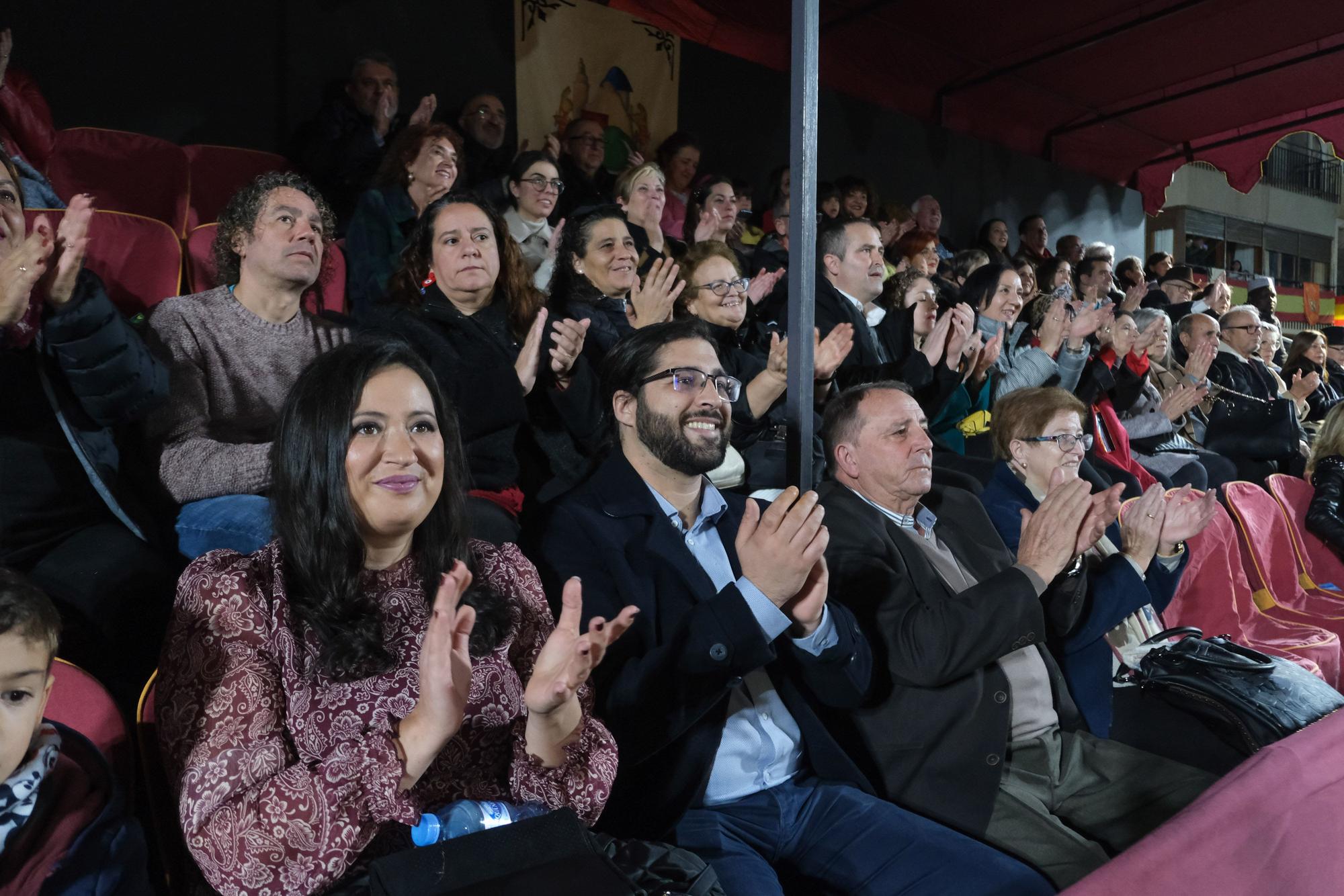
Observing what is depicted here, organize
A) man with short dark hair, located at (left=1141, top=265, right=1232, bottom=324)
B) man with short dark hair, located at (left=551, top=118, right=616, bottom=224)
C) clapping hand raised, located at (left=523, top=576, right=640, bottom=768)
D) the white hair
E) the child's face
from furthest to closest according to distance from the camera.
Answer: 1. the white hair
2. man with short dark hair, located at (left=1141, top=265, right=1232, bottom=324)
3. man with short dark hair, located at (left=551, top=118, right=616, bottom=224)
4. clapping hand raised, located at (left=523, top=576, right=640, bottom=768)
5. the child's face

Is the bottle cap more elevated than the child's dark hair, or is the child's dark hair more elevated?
the child's dark hair

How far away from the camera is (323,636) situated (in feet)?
3.88

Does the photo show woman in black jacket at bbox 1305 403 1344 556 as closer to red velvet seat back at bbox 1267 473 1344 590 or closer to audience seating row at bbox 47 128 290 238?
red velvet seat back at bbox 1267 473 1344 590

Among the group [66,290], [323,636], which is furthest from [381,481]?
[66,290]

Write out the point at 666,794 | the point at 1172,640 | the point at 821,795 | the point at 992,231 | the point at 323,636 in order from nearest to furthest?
the point at 323,636, the point at 666,794, the point at 821,795, the point at 1172,640, the point at 992,231

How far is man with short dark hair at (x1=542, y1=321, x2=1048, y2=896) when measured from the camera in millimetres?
1403

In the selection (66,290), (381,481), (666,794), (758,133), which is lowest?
(666,794)

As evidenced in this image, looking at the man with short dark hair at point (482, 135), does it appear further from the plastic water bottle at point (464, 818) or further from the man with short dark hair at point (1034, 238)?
the man with short dark hair at point (1034, 238)

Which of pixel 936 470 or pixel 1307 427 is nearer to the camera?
pixel 936 470

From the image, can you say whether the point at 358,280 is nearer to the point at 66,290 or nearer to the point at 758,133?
the point at 66,290

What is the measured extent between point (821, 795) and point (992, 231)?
5.72m

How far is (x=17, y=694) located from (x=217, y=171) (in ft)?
9.55

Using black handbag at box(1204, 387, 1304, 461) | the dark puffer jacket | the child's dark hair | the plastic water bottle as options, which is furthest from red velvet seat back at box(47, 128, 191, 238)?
black handbag at box(1204, 387, 1304, 461)

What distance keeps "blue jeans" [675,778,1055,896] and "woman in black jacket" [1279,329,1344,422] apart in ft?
16.8
